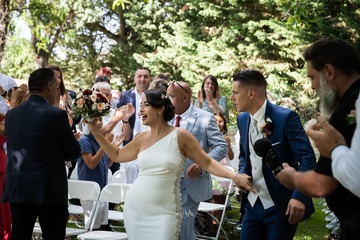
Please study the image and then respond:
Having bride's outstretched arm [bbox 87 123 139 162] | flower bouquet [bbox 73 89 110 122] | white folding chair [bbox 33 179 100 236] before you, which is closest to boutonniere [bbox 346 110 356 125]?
bride's outstretched arm [bbox 87 123 139 162]

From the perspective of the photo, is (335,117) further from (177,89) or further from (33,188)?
(177,89)

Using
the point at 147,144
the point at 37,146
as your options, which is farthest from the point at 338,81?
the point at 37,146

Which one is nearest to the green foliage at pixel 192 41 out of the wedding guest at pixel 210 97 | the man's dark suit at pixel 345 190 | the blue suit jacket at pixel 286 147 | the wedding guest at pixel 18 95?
the wedding guest at pixel 210 97

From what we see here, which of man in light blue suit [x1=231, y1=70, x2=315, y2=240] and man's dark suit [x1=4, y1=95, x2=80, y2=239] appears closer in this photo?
man in light blue suit [x1=231, y1=70, x2=315, y2=240]

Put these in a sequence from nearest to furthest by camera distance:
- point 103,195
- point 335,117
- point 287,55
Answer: point 335,117 → point 103,195 → point 287,55

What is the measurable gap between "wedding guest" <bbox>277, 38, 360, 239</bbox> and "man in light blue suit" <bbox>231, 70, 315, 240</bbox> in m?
1.40

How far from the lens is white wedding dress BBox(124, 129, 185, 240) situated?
5527 millimetres

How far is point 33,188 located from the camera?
5.65 metres

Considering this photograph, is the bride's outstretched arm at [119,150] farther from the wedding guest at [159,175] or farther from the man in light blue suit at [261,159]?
the man in light blue suit at [261,159]

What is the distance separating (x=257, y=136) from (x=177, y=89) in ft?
5.92

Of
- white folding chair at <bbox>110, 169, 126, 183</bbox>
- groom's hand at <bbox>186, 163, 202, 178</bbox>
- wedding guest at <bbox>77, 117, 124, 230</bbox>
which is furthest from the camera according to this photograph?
white folding chair at <bbox>110, 169, 126, 183</bbox>

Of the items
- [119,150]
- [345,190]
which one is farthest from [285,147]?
[345,190]

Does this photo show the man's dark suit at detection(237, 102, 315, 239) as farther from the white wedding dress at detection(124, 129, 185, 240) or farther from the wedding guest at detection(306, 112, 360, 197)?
the wedding guest at detection(306, 112, 360, 197)

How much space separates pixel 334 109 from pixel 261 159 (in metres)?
1.70
